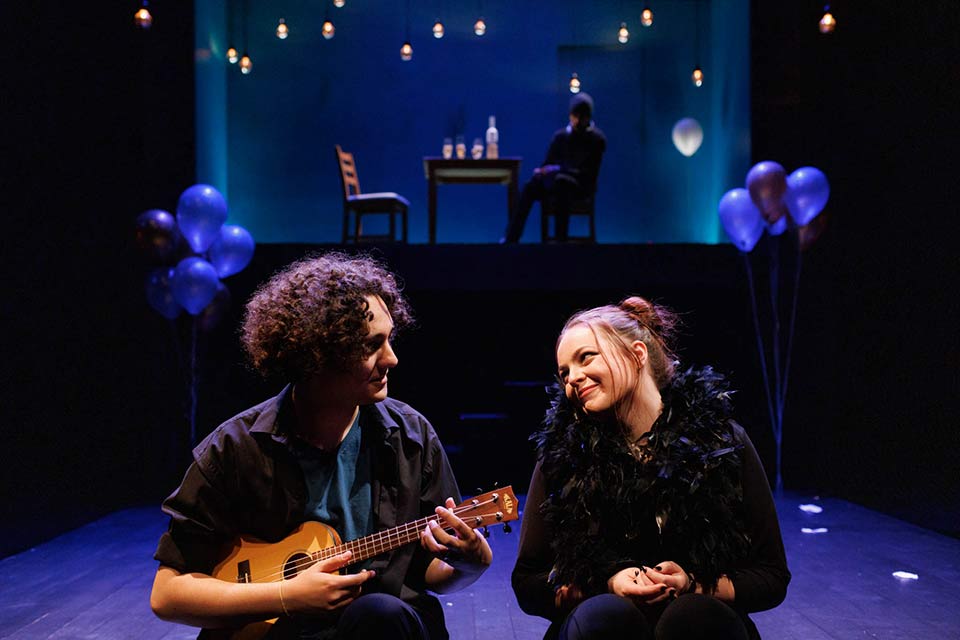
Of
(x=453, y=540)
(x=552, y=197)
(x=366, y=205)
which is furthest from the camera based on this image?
(x=366, y=205)

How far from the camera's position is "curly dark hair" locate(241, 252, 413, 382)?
1523mm

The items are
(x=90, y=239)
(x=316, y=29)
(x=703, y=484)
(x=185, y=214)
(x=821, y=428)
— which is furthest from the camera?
(x=316, y=29)

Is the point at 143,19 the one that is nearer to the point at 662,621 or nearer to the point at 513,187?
the point at 513,187

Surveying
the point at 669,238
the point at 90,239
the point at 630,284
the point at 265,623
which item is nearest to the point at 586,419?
the point at 265,623

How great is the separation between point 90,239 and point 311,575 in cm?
404

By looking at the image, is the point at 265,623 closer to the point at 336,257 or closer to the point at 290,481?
the point at 290,481

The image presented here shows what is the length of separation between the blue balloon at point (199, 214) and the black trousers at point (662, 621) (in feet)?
14.4

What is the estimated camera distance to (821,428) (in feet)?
19.0

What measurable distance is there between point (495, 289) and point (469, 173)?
1.24m

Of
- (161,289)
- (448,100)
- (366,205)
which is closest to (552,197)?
(366,205)

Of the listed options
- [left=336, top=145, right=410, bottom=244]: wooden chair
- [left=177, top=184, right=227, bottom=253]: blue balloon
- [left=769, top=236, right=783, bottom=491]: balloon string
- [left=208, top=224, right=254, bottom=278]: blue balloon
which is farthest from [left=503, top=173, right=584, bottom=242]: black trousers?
[left=177, top=184, right=227, bottom=253]: blue balloon

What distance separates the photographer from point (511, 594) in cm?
327

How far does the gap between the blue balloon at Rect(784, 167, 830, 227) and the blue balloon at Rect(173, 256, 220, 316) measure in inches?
145

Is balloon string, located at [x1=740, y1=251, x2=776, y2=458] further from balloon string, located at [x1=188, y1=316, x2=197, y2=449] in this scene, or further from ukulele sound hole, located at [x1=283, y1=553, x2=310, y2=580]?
ukulele sound hole, located at [x1=283, y1=553, x2=310, y2=580]
